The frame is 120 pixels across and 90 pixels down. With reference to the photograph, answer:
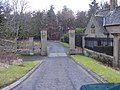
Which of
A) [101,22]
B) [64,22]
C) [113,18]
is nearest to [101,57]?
[113,18]

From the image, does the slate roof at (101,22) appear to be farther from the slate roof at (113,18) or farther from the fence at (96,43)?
the fence at (96,43)

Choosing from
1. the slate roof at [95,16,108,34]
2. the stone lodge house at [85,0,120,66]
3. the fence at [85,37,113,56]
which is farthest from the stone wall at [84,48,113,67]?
the slate roof at [95,16,108,34]

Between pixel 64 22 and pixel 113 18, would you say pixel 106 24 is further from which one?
pixel 64 22

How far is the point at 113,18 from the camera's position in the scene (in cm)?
4544

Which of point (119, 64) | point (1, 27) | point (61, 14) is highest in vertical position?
point (61, 14)

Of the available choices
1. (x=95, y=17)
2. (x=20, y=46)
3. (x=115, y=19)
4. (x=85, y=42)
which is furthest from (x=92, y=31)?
(x=20, y=46)

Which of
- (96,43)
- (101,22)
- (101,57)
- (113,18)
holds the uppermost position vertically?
(113,18)

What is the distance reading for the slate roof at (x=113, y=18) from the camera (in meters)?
43.5

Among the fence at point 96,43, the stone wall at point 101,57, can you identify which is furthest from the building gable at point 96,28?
the stone wall at point 101,57

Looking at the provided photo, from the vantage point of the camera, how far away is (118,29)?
137 feet

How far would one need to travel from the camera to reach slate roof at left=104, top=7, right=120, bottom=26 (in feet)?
143

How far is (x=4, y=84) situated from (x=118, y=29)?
31.2 meters

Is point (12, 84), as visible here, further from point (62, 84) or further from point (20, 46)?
point (20, 46)

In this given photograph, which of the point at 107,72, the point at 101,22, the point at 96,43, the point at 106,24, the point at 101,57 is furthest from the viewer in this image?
the point at 101,22
